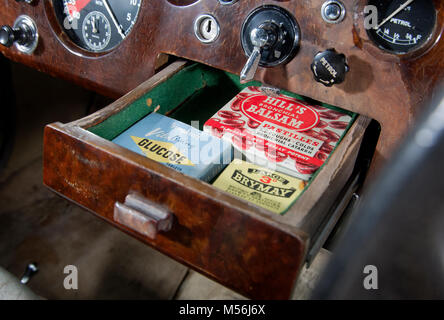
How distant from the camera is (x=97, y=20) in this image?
136 centimetres

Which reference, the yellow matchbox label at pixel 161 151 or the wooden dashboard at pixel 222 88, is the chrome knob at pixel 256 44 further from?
the yellow matchbox label at pixel 161 151

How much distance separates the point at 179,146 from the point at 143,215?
0.23 metres

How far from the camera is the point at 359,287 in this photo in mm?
460

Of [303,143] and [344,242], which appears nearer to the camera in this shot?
[344,242]

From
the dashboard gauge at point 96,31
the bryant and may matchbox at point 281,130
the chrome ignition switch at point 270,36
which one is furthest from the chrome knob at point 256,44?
the dashboard gauge at point 96,31

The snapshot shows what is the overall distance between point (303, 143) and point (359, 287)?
585 millimetres

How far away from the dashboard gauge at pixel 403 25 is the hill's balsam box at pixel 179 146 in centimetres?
42

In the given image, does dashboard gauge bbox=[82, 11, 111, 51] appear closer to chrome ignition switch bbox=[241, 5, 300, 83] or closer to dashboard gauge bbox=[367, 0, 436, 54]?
chrome ignition switch bbox=[241, 5, 300, 83]

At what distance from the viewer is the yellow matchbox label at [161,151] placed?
3.09 feet

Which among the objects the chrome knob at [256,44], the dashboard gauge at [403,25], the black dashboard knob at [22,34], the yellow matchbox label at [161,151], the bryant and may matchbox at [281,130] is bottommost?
the black dashboard knob at [22,34]

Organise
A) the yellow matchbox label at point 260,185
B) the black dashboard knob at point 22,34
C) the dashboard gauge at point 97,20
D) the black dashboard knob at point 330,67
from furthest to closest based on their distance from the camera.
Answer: the black dashboard knob at point 22,34 < the dashboard gauge at point 97,20 < the black dashboard knob at point 330,67 < the yellow matchbox label at point 260,185

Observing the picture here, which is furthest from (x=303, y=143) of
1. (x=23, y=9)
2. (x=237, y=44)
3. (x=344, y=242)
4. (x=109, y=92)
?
(x=23, y=9)

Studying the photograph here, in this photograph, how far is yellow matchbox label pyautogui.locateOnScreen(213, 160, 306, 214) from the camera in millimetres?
857

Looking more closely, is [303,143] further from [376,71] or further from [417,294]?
[417,294]
